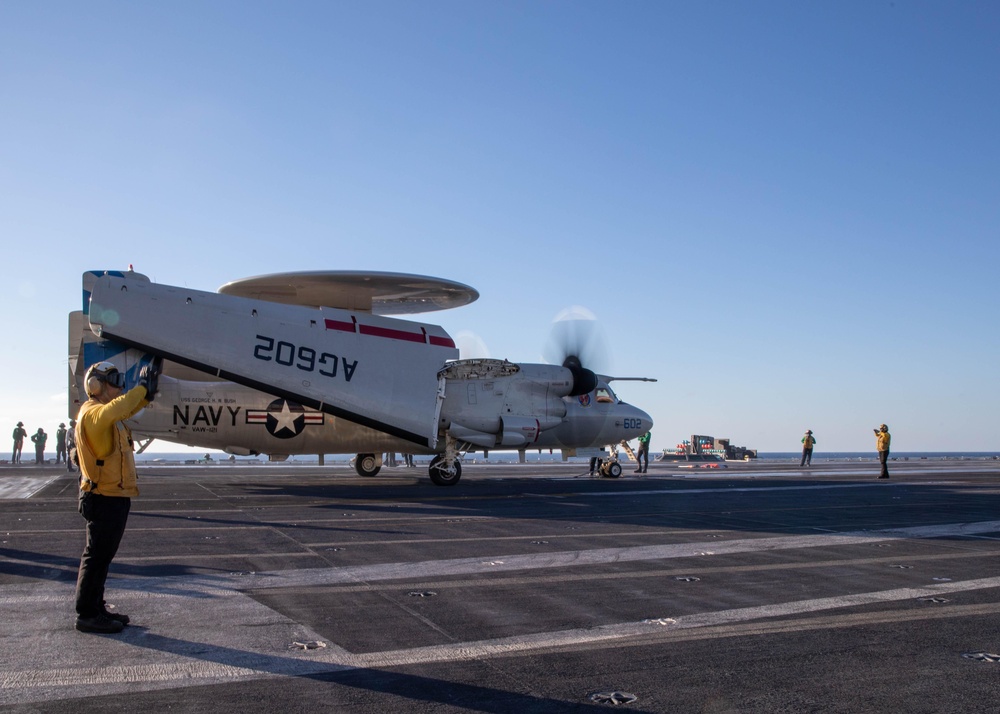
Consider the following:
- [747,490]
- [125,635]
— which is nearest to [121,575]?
[125,635]

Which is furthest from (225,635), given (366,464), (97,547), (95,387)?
(366,464)

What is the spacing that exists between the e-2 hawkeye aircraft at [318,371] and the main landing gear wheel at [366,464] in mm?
65

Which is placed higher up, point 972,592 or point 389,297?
point 389,297

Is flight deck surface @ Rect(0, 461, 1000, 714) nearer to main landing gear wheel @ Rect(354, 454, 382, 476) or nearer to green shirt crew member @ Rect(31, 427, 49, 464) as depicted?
main landing gear wheel @ Rect(354, 454, 382, 476)

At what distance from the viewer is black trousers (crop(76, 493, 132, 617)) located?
6602mm

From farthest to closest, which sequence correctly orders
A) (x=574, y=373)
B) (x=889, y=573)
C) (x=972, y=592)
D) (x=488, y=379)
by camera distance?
(x=574, y=373) → (x=488, y=379) → (x=889, y=573) → (x=972, y=592)

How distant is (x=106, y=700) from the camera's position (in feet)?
16.3

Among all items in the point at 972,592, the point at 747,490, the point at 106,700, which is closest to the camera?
the point at 106,700

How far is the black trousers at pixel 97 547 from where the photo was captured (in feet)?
21.7

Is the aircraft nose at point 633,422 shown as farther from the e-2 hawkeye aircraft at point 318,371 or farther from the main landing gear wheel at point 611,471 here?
the e-2 hawkeye aircraft at point 318,371

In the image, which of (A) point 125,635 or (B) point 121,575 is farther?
(B) point 121,575

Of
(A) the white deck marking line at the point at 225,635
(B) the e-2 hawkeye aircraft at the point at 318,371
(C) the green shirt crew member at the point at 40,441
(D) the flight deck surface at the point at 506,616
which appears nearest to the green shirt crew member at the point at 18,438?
(C) the green shirt crew member at the point at 40,441

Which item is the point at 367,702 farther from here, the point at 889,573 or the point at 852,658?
the point at 889,573

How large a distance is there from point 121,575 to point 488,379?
18882mm
